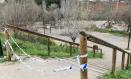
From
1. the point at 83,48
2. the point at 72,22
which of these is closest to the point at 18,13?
the point at 72,22

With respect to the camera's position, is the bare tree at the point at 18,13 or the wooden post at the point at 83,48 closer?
the wooden post at the point at 83,48

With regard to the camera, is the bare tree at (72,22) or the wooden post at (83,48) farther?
the bare tree at (72,22)

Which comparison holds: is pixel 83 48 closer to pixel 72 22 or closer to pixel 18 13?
pixel 18 13

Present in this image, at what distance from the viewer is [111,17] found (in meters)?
50.8

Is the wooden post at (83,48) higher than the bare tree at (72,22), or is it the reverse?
the wooden post at (83,48)

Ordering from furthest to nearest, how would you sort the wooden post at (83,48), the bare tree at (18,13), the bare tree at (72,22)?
the bare tree at (72,22)
the bare tree at (18,13)
the wooden post at (83,48)

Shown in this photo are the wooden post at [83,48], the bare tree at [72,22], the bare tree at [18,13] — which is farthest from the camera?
the bare tree at [72,22]

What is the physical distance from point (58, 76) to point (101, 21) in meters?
47.2

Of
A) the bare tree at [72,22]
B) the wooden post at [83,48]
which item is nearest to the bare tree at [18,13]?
the bare tree at [72,22]

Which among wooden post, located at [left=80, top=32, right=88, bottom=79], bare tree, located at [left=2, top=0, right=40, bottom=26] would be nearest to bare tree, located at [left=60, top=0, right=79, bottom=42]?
bare tree, located at [left=2, top=0, right=40, bottom=26]

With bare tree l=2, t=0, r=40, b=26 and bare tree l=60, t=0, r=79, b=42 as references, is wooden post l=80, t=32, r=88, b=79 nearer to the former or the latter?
bare tree l=2, t=0, r=40, b=26

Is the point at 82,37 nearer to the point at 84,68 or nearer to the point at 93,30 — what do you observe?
the point at 84,68

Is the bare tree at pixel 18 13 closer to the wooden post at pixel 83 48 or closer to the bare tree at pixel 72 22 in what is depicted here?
the bare tree at pixel 72 22

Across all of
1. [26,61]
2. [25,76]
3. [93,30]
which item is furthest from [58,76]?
[93,30]
